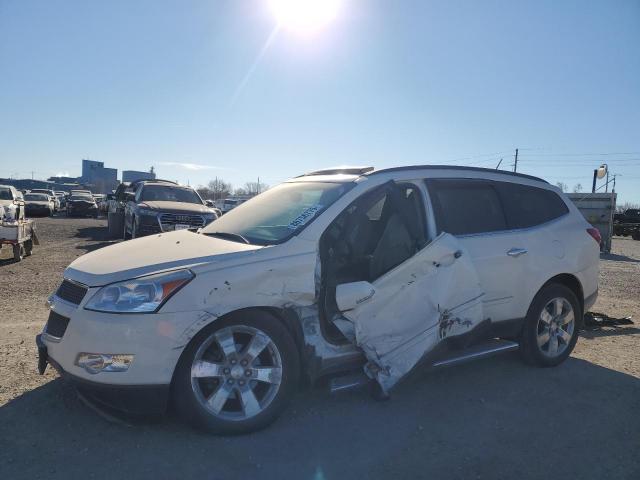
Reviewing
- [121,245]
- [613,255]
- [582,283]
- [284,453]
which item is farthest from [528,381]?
[613,255]

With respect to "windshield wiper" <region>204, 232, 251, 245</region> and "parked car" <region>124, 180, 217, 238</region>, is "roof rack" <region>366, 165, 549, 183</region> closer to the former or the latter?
"windshield wiper" <region>204, 232, 251, 245</region>

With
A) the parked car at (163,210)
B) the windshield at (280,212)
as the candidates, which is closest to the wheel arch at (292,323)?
the windshield at (280,212)

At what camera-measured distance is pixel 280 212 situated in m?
4.22

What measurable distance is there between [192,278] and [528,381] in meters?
3.17

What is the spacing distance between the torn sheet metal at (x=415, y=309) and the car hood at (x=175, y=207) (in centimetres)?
948

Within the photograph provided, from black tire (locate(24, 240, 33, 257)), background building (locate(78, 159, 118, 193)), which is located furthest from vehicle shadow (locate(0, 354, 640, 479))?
background building (locate(78, 159, 118, 193))

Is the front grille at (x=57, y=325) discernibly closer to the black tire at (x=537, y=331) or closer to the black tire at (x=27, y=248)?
the black tire at (x=537, y=331)

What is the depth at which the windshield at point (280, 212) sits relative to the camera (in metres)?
3.78

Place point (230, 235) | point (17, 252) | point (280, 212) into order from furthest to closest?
point (17, 252), point (280, 212), point (230, 235)

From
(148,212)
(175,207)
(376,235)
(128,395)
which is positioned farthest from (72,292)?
(175,207)

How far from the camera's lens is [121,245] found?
4176 millimetres

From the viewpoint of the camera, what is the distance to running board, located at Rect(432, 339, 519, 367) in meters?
4.00

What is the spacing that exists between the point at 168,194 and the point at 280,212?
10397 mm

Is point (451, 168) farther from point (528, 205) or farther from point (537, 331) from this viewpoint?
point (537, 331)
